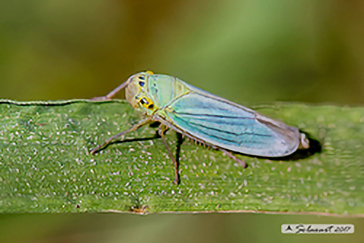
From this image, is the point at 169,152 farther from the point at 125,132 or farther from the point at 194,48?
the point at 194,48

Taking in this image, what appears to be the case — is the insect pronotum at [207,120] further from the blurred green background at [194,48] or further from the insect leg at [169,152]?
the blurred green background at [194,48]

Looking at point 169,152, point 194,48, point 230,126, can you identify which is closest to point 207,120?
point 230,126

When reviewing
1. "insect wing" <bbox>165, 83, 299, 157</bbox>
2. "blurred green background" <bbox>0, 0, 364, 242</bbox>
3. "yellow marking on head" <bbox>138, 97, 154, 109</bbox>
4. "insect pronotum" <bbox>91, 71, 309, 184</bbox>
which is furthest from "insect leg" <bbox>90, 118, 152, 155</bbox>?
"blurred green background" <bbox>0, 0, 364, 242</bbox>

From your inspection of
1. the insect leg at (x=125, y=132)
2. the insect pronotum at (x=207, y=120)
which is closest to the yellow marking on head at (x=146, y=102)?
the insect pronotum at (x=207, y=120)

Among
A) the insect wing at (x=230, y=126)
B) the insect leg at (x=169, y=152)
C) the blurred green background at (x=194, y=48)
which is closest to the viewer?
the insect leg at (x=169, y=152)

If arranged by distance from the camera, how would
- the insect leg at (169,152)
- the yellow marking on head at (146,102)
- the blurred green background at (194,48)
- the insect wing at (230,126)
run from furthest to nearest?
the blurred green background at (194,48) → the yellow marking on head at (146,102) → the insect wing at (230,126) → the insect leg at (169,152)

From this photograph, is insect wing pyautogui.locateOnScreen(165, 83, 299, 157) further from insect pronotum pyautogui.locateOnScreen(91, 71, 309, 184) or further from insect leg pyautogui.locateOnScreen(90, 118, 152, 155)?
insect leg pyautogui.locateOnScreen(90, 118, 152, 155)

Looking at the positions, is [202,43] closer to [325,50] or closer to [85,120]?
[325,50]

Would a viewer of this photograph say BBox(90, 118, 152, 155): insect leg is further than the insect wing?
No
